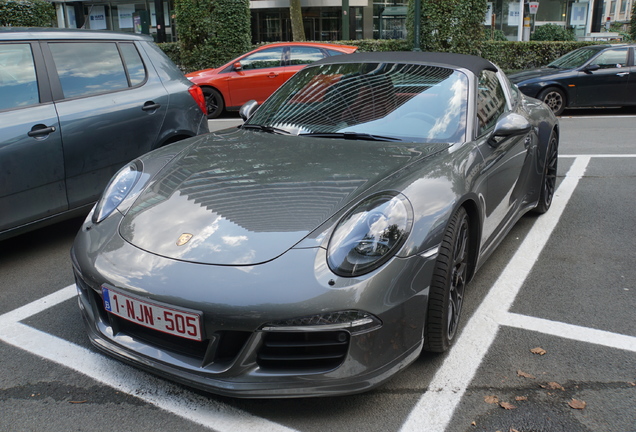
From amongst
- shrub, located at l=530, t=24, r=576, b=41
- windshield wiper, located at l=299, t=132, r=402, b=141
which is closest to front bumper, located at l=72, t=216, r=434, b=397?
windshield wiper, located at l=299, t=132, r=402, b=141

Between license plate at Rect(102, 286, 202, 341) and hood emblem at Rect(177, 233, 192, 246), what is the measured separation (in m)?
0.29

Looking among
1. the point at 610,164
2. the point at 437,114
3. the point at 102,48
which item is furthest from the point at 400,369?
the point at 610,164

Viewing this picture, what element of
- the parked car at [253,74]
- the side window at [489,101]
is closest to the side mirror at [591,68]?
the parked car at [253,74]

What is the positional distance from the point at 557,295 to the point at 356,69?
1.86 m

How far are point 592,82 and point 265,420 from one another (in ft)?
34.6

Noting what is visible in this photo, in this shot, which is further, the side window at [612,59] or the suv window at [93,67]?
the side window at [612,59]

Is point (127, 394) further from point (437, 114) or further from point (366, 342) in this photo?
point (437, 114)

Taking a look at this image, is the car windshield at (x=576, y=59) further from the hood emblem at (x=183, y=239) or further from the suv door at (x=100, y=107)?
the hood emblem at (x=183, y=239)

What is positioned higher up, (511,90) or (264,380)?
(511,90)

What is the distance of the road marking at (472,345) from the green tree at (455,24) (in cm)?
1112

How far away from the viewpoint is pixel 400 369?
2.40 m

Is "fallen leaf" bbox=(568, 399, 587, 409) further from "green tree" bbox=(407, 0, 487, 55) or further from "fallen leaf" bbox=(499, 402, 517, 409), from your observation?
"green tree" bbox=(407, 0, 487, 55)

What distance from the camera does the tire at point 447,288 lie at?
8.41 feet

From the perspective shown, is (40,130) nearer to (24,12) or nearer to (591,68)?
(591,68)
